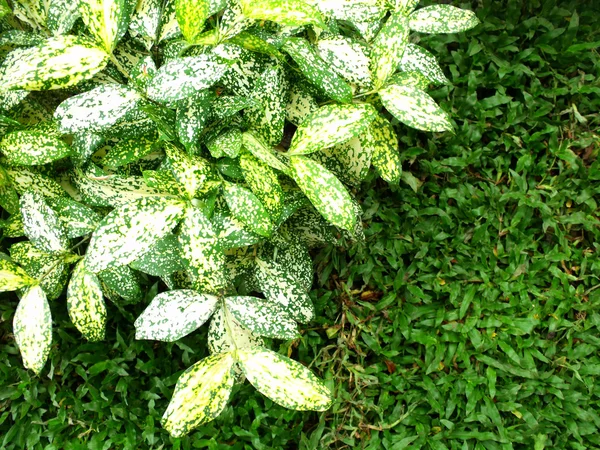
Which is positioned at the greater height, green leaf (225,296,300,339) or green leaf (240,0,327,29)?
green leaf (240,0,327,29)

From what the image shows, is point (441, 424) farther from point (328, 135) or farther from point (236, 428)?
point (328, 135)

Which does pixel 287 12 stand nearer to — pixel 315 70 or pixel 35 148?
pixel 315 70

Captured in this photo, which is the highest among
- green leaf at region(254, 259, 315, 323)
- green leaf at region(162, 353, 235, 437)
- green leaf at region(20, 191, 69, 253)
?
green leaf at region(20, 191, 69, 253)

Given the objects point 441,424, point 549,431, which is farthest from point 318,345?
point 549,431

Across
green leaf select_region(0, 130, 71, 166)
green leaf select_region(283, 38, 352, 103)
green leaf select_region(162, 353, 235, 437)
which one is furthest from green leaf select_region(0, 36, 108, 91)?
green leaf select_region(162, 353, 235, 437)

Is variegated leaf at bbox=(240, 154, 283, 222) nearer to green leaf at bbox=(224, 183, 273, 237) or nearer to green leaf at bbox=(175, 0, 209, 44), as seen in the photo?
green leaf at bbox=(224, 183, 273, 237)

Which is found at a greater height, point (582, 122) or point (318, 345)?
point (582, 122)
